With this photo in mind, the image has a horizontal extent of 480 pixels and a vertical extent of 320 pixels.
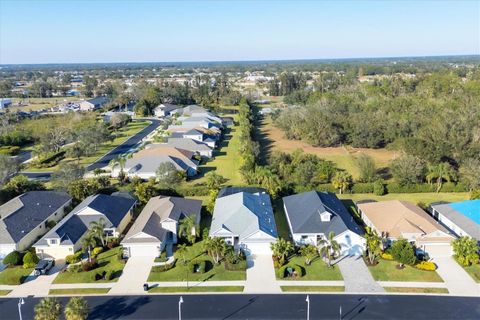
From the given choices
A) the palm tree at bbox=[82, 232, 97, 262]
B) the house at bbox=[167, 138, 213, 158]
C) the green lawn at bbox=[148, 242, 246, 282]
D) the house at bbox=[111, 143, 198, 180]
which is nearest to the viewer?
the green lawn at bbox=[148, 242, 246, 282]

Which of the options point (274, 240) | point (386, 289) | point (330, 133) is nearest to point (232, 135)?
point (330, 133)

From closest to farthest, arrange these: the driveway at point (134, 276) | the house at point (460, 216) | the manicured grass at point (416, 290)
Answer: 1. the manicured grass at point (416, 290)
2. the driveway at point (134, 276)
3. the house at point (460, 216)

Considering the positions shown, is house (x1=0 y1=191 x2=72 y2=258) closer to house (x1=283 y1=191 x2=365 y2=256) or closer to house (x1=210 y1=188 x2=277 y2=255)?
house (x1=210 y1=188 x2=277 y2=255)

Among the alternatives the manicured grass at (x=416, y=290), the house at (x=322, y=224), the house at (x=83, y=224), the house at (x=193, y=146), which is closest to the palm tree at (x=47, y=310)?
the house at (x=83, y=224)

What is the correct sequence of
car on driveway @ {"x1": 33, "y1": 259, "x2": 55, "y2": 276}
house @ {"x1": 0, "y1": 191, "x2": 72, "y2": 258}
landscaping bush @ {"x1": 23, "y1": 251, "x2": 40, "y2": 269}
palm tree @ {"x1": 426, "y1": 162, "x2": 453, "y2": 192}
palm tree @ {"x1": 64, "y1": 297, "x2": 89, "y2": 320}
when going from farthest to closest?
1. palm tree @ {"x1": 426, "y1": 162, "x2": 453, "y2": 192}
2. house @ {"x1": 0, "y1": 191, "x2": 72, "y2": 258}
3. landscaping bush @ {"x1": 23, "y1": 251, "x2": 40, "y2": 269}
4. car on driveway @ {"x1": 33, "y1": 259, "x2": 55, "y2": 276}
5. palm tree @ {"x1": 64, "y1": 297, "x2": 89, "y2": 320}

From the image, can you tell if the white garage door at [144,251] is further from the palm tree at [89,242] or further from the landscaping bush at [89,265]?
the palm tree at [89,242]

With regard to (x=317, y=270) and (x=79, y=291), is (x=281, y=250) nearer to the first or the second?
(x=317, y=270)

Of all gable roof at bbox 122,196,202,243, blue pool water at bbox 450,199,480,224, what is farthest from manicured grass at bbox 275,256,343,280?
blue pool water at bbox 450,199,480,224

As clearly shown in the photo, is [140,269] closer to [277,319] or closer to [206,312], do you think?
[206,312]
